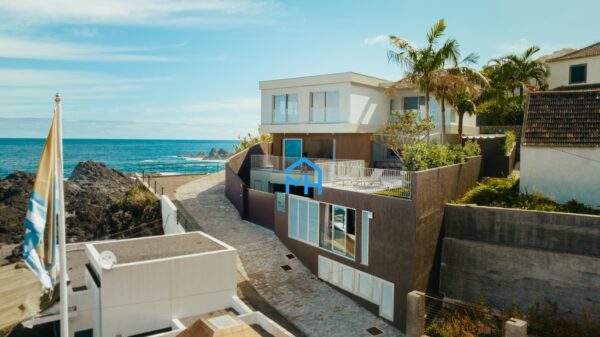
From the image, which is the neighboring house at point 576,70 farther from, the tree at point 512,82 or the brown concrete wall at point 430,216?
the brown concrete wall at point 430,216

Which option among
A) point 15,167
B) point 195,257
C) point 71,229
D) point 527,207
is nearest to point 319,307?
point 195,257

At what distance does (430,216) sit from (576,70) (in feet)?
79.6

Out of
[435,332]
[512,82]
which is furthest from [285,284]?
[512,82]

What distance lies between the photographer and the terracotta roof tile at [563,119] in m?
18.7

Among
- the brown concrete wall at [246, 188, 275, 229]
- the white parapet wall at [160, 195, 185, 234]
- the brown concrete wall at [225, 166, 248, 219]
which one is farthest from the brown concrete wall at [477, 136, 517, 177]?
the white parapet wall at [160, 195, 185, 234]

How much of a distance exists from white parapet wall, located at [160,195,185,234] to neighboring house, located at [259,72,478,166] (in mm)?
8402

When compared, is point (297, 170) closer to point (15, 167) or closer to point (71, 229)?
point (71, 229)

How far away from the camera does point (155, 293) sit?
47.8 feet

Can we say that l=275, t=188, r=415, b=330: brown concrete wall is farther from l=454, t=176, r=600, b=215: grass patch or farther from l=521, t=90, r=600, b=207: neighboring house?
l=521, t=90, r=600, b=207: neighboring house

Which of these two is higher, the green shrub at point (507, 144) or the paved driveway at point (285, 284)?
the green shrub at point (507, 144)

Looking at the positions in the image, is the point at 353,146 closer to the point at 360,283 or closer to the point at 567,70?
the point at 360,283

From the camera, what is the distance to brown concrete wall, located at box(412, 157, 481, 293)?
16391 millimetres

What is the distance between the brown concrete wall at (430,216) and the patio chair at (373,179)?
2412mm

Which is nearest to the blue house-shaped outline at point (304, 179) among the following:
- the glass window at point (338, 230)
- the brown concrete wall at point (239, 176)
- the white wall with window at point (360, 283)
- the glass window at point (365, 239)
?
the glass window at point (338, 230)
